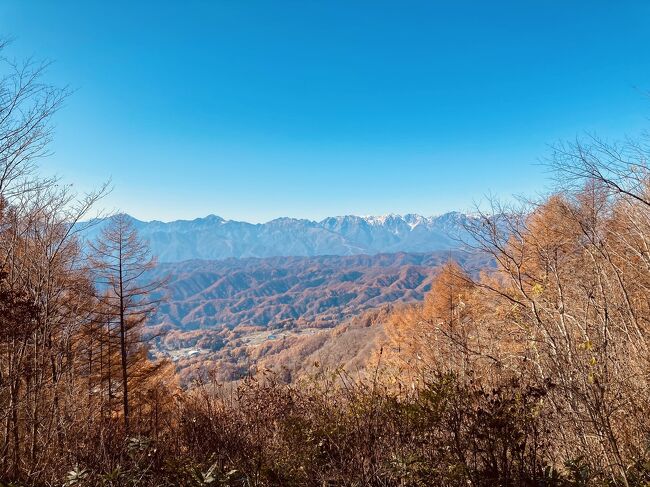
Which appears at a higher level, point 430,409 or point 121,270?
point 121,270

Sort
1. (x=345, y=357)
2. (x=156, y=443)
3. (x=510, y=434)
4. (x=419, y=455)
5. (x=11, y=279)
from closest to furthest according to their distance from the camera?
(x=510, y=434)
(x=419, y=455)
(x=156, y=443)
(x=11, y=279)
(x=345, y=357)

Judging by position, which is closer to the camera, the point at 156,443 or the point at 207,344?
the point at 156,443

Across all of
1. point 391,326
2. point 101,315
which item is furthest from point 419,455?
point 391,326

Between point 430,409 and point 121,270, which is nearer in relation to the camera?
point 430,409

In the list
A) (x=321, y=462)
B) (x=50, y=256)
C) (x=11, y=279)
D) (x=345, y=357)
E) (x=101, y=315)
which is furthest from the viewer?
(x=345, y=357)

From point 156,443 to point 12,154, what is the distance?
422cm

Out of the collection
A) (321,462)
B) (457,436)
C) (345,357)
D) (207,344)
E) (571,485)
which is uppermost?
(457,436)

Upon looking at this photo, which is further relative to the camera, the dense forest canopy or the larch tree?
the larch tree

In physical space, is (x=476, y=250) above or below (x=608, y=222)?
below

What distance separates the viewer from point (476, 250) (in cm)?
488

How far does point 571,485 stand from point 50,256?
7792 mm

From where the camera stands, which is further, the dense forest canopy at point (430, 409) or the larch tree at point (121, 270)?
the larch tree at point (121, 270)

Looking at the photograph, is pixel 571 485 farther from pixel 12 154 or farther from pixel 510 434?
pixel 12 154

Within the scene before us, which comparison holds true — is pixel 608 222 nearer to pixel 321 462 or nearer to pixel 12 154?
pixel 321 462
